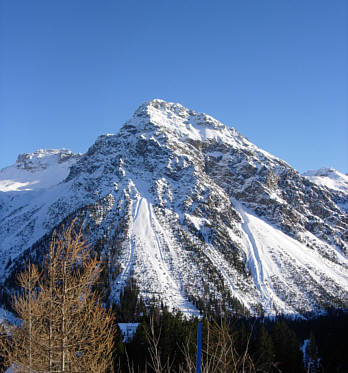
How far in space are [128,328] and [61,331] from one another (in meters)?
42.4

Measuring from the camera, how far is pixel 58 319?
25.3 feet

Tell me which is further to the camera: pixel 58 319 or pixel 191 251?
pixel 191 251

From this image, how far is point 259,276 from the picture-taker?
473 feet

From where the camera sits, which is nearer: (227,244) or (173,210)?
(227,244)

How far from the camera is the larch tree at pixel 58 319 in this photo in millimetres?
7547

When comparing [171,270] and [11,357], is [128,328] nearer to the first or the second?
[11,357]

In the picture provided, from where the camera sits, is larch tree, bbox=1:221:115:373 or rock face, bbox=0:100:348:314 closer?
larch tree, bbox=1:221:115:373

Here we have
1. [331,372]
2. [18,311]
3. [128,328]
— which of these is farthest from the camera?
[128,328]

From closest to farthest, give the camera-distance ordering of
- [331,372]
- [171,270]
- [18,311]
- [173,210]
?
[18,311] → [331,372] → [171,270] → [173,210]

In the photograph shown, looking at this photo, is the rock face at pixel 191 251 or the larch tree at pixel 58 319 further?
the rock face at pixel 191 251

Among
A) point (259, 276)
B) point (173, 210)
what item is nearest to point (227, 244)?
point (259, 276)

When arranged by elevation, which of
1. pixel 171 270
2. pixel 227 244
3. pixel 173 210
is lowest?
pixel 171 270

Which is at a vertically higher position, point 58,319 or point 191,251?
point 191,251

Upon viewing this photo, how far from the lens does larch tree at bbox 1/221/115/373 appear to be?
7.55 metres
